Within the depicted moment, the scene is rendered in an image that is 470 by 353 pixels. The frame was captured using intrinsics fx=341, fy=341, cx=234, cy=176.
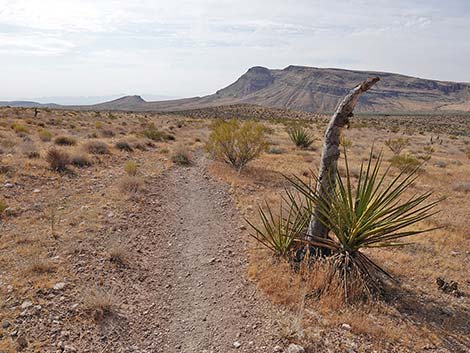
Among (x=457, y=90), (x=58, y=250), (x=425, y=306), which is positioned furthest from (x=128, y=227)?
(x=457, y=90)

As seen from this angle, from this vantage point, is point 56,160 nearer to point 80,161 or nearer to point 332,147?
point 80,161

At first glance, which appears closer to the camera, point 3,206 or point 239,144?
point 3,206

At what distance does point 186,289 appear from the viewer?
5.20 meters

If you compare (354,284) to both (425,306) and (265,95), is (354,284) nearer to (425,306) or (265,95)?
(425,306)

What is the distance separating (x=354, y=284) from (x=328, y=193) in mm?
1282

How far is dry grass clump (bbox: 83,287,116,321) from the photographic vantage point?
425 cm

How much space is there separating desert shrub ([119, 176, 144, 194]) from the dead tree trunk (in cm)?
576

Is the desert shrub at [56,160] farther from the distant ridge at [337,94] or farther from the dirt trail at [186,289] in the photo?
the distant ridge at [337,94]

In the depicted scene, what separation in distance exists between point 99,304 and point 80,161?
8.55m

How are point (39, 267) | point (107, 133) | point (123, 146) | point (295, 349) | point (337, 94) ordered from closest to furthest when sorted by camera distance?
point (295, 349) < point (39, 267) < point (123, 146) < point (107, 133) < point (337, 94)

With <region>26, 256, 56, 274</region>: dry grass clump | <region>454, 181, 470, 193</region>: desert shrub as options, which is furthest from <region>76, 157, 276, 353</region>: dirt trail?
<region>454, 181, 470, 193</region>: desert shrub

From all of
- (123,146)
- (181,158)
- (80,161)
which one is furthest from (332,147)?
(123,146)

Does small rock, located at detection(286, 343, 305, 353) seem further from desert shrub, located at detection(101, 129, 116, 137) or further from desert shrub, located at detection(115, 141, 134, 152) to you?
desert shrub, located at detection(101, 129, 116, 137)

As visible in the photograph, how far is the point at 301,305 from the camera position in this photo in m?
4.42
